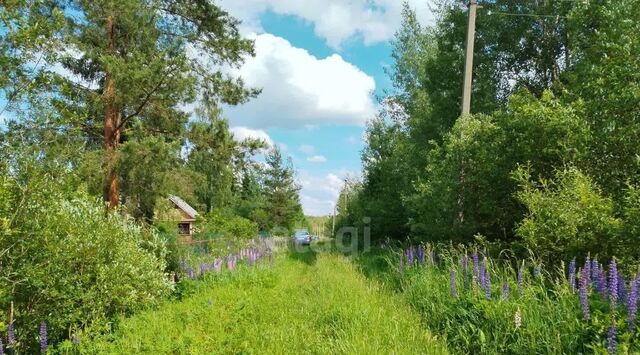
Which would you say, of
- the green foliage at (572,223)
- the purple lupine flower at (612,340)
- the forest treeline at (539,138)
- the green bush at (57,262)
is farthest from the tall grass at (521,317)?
the green bush at (57,262)

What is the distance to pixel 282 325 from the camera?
6605mm

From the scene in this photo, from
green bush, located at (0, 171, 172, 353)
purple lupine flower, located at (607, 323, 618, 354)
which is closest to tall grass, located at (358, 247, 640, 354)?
purple lupine flower, located at (607, 323, 618, 354)

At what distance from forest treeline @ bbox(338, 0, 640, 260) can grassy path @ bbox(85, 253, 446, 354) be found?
7.78 feet

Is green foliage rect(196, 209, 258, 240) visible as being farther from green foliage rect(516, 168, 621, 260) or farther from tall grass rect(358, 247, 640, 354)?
green foliage rect(516, 168, 621, 260)

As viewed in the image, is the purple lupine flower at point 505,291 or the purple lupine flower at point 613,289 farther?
the purple lupine flower at point 505,291

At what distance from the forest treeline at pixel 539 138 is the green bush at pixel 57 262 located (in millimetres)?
6219

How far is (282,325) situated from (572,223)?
434cm

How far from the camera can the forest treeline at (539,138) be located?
612 centimetres

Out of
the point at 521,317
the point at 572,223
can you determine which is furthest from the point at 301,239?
the point at 521,317

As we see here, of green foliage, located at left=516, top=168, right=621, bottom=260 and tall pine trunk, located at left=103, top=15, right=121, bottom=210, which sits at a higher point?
tall pine trunk, located at left=103, top=15, right=121, bottom=210

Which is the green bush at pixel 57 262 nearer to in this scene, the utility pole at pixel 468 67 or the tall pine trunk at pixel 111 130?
the tall pine trunk at pixel 111 130

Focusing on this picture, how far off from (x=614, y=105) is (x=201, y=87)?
12305mm

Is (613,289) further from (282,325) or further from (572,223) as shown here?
(282,325)

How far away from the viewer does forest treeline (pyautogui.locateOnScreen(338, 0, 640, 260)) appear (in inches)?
241
